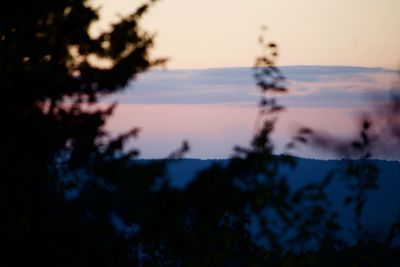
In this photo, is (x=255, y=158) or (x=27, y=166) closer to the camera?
(x=255, y=158)

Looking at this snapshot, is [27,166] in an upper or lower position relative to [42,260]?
upper

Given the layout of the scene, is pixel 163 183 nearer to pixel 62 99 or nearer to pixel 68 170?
pixel 68 170

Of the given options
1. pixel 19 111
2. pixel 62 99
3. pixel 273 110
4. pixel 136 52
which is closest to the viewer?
pixel 273 110

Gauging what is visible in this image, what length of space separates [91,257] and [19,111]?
259cm

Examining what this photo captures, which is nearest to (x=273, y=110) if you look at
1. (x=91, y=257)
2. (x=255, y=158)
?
(x=255, y=158)

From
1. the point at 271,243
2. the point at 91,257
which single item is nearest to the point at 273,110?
the point at 271,243

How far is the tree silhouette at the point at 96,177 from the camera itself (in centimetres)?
754

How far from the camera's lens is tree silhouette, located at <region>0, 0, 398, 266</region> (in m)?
7.54

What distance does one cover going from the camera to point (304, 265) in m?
21.6

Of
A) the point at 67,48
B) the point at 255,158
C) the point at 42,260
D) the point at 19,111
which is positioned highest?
the point at 67,48

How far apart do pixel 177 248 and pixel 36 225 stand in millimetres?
2579

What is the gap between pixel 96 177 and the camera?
9.02 meters

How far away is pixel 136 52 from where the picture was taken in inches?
426

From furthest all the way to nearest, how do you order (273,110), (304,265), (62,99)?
(304,265), (62,99), (273,110)
